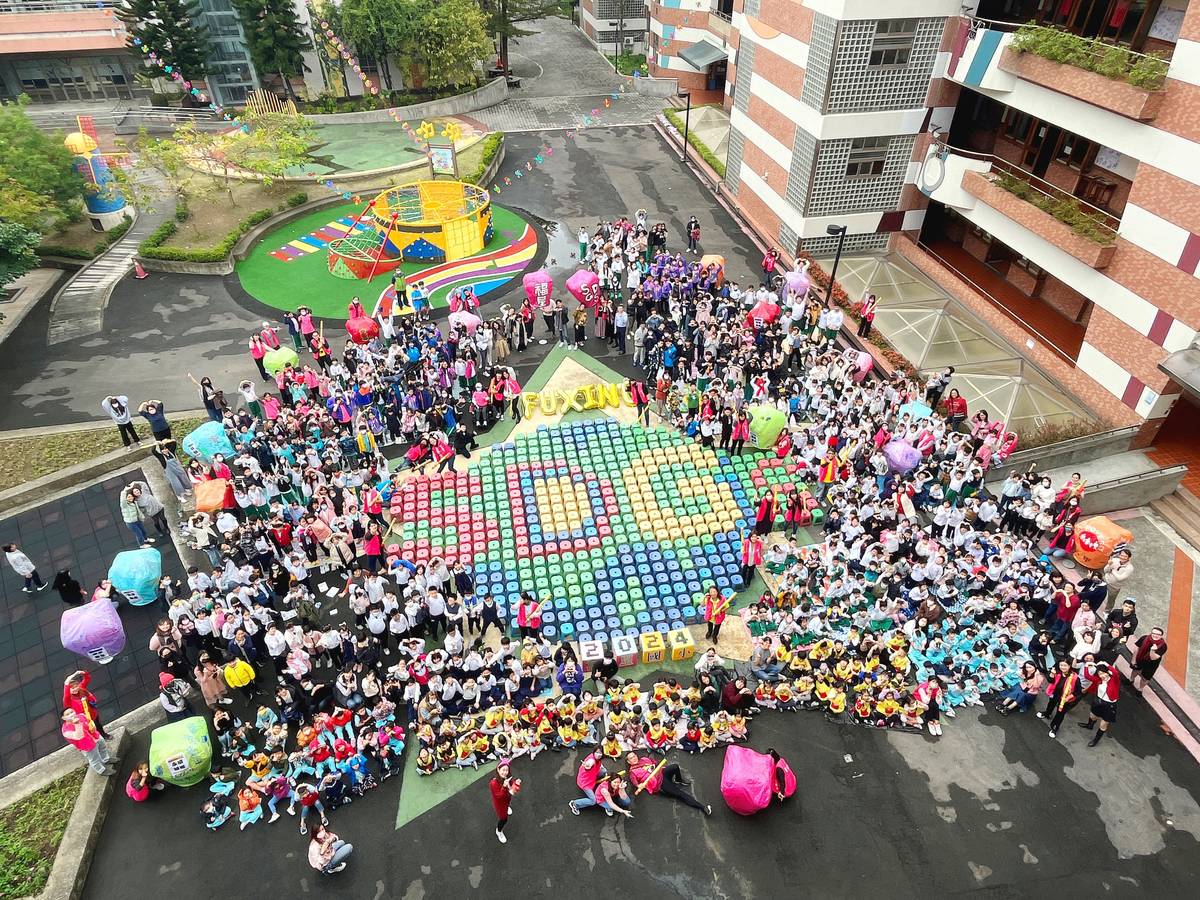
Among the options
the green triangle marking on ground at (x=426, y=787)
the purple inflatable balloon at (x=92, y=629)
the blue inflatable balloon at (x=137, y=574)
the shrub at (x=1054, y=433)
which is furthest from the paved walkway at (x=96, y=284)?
the shrub at (x=1054, y=433)

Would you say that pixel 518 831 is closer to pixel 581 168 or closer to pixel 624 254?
pixel 624 254

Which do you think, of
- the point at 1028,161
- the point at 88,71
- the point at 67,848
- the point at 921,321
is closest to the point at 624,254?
the point at 921,321

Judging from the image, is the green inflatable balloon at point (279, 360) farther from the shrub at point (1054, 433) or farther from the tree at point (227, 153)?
the shrub at point (1054, 433)

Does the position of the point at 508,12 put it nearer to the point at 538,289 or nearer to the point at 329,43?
the point at 329,43

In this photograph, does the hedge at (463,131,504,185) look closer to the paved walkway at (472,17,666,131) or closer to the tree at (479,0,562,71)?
the paved walkway at (472,17,666,131)

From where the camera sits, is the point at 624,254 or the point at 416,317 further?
the point at 624,254

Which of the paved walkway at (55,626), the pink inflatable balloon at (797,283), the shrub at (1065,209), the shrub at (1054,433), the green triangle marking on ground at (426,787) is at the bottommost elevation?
the paved walkway at (55,626)

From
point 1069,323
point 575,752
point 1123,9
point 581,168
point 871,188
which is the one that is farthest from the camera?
point 581,168
